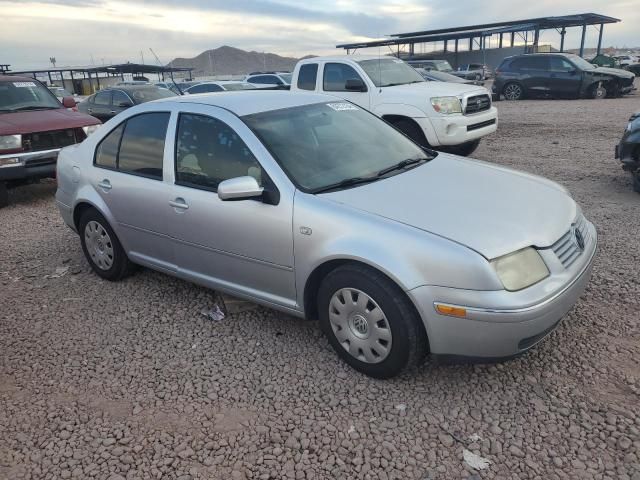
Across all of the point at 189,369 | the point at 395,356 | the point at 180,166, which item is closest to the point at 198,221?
the point at 180,166

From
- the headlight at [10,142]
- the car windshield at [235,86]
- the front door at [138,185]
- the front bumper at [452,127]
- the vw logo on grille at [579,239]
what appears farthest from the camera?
the car windshield at [235,86]

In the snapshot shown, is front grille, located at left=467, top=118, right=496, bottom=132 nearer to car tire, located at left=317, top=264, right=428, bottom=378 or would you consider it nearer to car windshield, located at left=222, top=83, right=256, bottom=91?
car tire, located at left=317, top=264, right=428, bottom=378

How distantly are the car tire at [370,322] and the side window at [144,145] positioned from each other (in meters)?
1.74

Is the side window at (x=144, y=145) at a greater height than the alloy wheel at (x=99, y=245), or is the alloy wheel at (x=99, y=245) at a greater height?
the side window at (x=144, y=145)

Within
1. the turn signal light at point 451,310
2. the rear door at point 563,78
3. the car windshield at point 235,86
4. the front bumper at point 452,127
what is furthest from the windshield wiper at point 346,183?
the rear door at point 563,78

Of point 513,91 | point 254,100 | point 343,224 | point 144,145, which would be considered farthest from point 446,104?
point 513,91

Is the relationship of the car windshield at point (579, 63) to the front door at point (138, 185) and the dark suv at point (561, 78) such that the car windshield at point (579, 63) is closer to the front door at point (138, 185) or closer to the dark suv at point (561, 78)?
the dark suv at point (561, 78)

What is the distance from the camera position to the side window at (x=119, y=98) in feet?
42.0

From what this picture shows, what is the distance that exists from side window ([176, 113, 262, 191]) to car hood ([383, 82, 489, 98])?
5.42 m

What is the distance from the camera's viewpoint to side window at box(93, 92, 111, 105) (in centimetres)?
1356

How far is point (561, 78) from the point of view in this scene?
710 inches

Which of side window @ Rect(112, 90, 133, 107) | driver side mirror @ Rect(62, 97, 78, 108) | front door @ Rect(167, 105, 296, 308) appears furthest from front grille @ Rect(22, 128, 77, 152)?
side window @ Rect(112, 90, 133, 107)

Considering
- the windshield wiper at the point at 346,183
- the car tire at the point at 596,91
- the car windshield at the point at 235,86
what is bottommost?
the car tire at the point at 596,91

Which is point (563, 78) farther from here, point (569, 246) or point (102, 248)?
point (102, 248)
